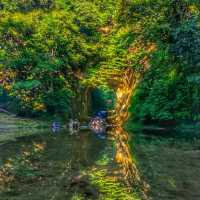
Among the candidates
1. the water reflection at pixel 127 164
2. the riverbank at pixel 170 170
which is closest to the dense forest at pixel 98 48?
the riverbank at pixel 170 170

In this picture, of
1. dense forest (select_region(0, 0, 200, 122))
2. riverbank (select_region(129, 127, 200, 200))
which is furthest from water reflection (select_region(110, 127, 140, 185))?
dense forest (select_region(0, 0, 200, 122))

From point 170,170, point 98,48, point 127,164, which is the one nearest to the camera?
point 170,170

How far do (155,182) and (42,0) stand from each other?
117 feet

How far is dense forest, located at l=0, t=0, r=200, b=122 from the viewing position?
4203 centimetres

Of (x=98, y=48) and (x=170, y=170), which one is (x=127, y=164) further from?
(x=98, y=48)

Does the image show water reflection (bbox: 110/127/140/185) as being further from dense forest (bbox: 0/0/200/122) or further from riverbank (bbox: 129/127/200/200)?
dense forest (bbox: 0/0/200/122)

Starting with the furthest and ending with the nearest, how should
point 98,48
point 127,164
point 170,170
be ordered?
point 98,48 → point 127,164 → point 170,170

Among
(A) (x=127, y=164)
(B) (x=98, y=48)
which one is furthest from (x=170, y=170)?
(B) (x=98, y=48)

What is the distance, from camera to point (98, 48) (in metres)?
45.5

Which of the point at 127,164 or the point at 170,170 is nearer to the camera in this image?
the point at 170,170

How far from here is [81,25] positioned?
45375 mm

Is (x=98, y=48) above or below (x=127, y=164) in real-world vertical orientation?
above

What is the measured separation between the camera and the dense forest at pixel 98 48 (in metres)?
42.0

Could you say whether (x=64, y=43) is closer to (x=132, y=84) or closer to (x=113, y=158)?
(x=132, y=84)
